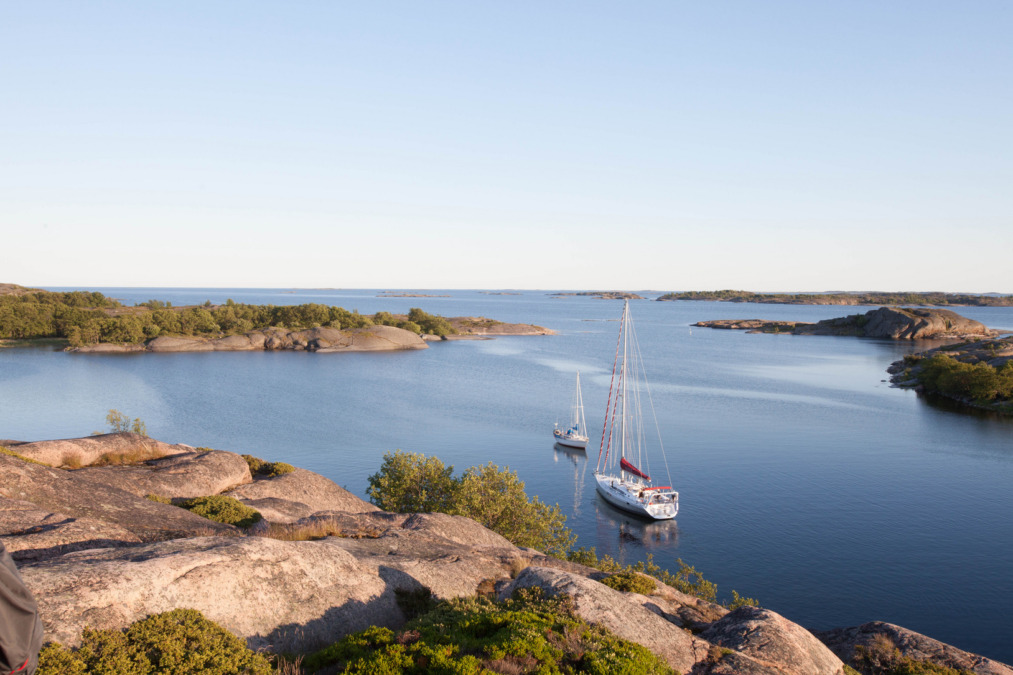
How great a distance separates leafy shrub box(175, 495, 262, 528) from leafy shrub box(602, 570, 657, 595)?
12.9 metres

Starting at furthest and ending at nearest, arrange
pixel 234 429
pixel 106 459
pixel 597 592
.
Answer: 1. pixel 234 429
2. pixel 106 459
3. pixel 597 592

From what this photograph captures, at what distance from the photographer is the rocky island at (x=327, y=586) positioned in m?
11.2

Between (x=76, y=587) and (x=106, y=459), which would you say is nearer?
(x=76, y=587)

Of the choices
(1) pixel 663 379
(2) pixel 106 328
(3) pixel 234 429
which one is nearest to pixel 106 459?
(3) pixel 234 429

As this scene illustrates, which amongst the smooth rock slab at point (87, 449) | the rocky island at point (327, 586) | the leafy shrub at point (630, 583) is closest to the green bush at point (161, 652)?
the rocky island at point (327, 586)

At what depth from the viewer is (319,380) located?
102375 mm

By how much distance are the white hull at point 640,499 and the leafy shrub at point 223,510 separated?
106 feet

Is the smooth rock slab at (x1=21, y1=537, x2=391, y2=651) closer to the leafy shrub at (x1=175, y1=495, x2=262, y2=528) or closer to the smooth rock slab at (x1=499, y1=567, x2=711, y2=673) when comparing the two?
the smooth rock slab at (x1=499, y1=567, x2=711, y2=673)

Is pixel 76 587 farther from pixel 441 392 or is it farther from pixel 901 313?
pixel 901 313

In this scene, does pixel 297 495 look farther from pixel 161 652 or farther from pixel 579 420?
pixel 579 420

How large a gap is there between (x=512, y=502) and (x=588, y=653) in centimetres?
2277

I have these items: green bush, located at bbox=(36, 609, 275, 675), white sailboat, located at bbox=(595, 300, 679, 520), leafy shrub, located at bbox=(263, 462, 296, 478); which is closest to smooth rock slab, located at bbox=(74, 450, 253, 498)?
leafy shrub, located at bbox=(263, 462, 296, 478)

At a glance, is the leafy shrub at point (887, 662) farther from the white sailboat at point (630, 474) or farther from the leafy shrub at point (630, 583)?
the white sailboat at point (630, 474)

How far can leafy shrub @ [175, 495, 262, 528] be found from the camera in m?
21.2
